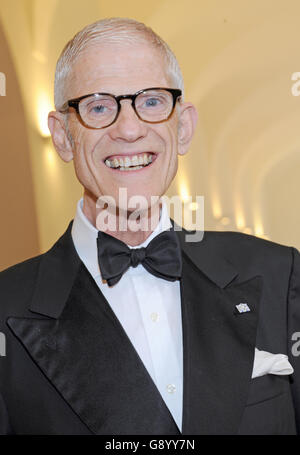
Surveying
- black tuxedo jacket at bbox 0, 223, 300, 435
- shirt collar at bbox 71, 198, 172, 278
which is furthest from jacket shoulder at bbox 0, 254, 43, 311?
shirt collar at bbox 71, 198, 172, 278

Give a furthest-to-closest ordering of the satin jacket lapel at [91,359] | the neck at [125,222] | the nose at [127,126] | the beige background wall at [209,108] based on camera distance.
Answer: the beige background wall at [209,108] → the neck at [125,222] → the nose at [127,126] → the satin jacket lapel at [91,359]

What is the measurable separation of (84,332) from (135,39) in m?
0.67

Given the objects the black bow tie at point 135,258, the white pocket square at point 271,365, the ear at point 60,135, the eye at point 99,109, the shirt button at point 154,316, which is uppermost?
the eye at point 99,109

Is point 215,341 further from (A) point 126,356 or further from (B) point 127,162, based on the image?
(B) point 127,162

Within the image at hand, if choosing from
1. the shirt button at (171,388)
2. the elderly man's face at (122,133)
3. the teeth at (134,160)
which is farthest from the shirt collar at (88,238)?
the shirt button at (171,388)

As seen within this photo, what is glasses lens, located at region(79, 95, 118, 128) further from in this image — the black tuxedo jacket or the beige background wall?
the beige background wall

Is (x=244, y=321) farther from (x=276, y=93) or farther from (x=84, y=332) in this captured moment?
(x=276, y=93)

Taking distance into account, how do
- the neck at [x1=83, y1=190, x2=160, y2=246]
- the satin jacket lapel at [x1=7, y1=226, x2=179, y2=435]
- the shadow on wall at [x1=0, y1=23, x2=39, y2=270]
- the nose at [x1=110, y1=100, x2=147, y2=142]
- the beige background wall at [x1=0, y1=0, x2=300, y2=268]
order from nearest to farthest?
the satin jacket lapel at [x1=7, y1=226, x2=179, y2=435] → the nose at [x1=110, y1=100, x2=147, y2=142] → the neck at [x1=83, y1=190, x2=160, y2=246] → the shadow on wall at [x1=0, y1=23, x2=39, y2=270] → the beige background wall at [x1=0, y1=0, x2=300, y2=268]

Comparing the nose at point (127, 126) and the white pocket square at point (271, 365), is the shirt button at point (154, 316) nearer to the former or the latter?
the white pocket square at point (271, 365)

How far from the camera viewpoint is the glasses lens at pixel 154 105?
1.55 meters

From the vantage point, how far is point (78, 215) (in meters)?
1.70

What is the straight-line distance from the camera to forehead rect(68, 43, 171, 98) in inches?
60.7

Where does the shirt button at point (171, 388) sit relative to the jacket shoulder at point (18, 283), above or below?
below

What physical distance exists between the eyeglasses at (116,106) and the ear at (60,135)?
90mm
